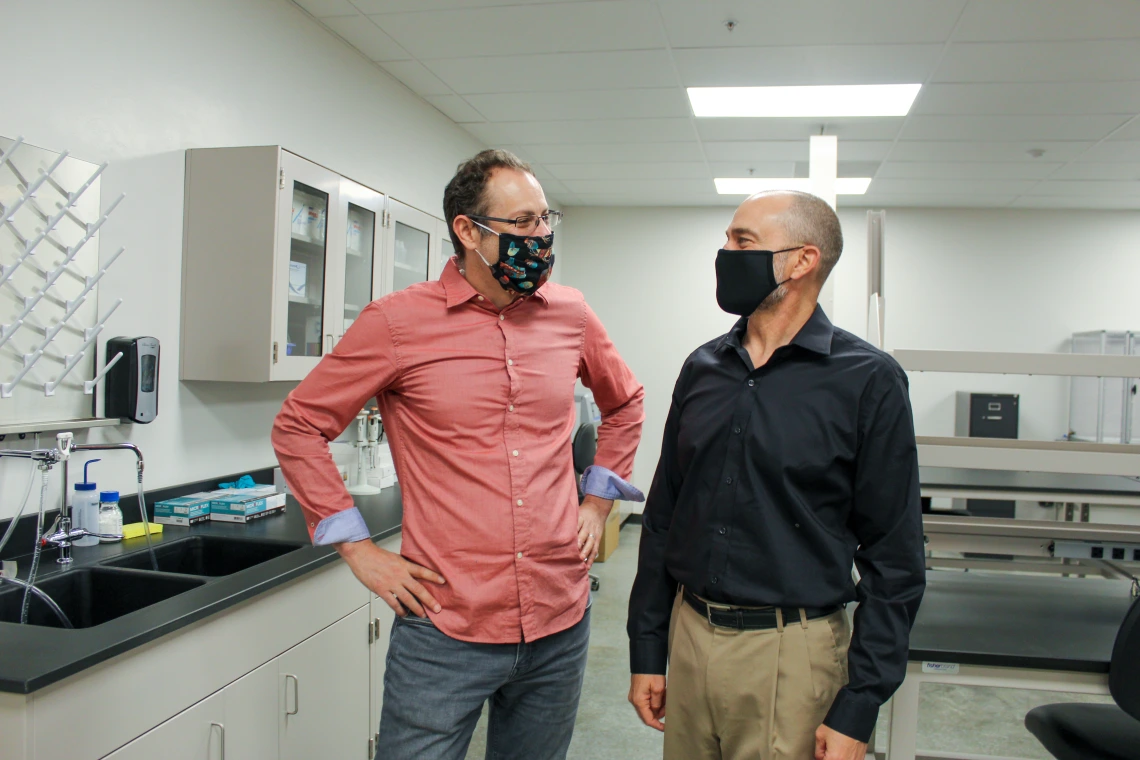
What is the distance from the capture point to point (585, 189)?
6.06m

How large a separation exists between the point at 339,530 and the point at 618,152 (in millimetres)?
3993

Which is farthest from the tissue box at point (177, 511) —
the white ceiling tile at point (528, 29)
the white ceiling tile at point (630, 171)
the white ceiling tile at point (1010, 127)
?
the white ceiling tile at point (1010, 127)

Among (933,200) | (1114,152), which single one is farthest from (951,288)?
(1114,152)

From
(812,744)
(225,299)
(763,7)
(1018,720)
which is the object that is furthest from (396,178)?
(1018,720)

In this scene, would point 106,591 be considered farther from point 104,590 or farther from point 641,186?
point 641,186

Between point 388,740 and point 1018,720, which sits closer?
point 388,740

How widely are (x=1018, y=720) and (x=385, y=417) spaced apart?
10.4 ft

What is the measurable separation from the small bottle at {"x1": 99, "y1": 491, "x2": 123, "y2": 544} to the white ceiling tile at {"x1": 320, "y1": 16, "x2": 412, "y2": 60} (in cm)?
199

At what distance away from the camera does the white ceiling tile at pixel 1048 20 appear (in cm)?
277

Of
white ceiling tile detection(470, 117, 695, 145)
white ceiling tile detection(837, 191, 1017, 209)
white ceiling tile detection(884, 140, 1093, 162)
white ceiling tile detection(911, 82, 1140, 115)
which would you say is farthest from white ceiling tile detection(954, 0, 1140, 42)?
white ceiling tile detection(837, 191, 1017, 209)

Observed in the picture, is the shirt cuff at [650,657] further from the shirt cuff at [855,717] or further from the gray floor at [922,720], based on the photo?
the gray floor at [922,720]

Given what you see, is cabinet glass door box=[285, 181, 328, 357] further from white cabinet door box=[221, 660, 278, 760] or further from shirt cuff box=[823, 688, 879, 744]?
shirt cuff box=[823, 688, 879, 744]

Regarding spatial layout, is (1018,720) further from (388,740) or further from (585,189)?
(585,189)

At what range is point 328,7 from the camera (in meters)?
2.95
